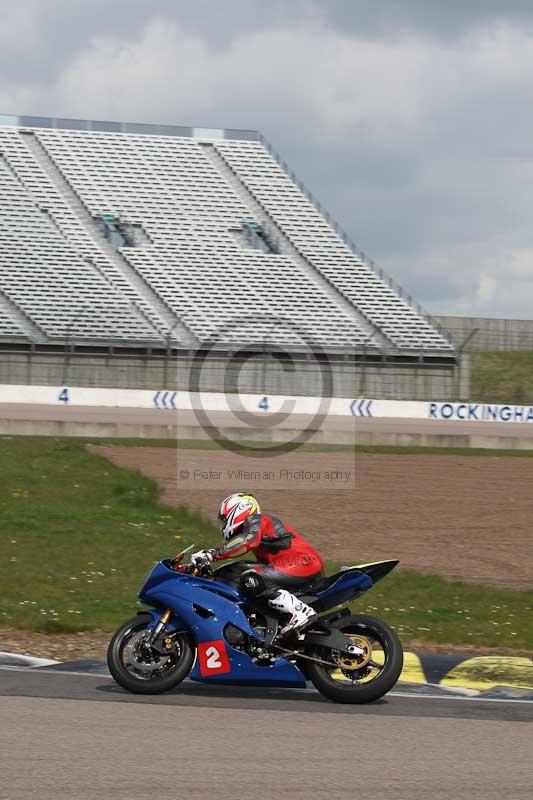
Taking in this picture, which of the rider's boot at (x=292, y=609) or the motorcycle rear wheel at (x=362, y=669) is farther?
the rider's boot at (x=292, y=609)

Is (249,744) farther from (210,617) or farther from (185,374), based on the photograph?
(185,374)

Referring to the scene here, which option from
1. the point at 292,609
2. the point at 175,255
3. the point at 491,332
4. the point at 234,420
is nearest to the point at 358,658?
the point at 292,609

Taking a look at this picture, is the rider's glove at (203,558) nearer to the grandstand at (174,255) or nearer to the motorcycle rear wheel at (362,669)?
the motorcycle rear wheel at (362,669)

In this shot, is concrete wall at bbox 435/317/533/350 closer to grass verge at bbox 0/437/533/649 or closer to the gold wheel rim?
grass verge at bbox 0/437/533/649

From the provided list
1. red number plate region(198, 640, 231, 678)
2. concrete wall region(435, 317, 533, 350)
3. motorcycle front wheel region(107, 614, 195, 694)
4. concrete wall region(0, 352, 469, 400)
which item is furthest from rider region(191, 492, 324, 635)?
concrete wall region(435, 317, 533, 350)

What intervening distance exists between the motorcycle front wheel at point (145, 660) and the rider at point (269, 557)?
57cm

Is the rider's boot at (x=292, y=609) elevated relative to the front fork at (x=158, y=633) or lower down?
elevated

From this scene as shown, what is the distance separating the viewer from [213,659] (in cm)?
756

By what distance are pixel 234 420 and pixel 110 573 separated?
23.0 m

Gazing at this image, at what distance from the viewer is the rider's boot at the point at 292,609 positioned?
7.57 metres

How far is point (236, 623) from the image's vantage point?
7.62 meters

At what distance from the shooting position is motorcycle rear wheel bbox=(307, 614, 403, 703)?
7.37 metres

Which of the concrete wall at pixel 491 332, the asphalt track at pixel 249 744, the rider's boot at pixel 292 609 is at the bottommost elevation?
the asphalt track at pixel 249 744

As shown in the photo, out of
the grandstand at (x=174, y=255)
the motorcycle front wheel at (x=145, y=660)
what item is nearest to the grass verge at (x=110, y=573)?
the motorcycle front wheel at (x=145, y=660)
